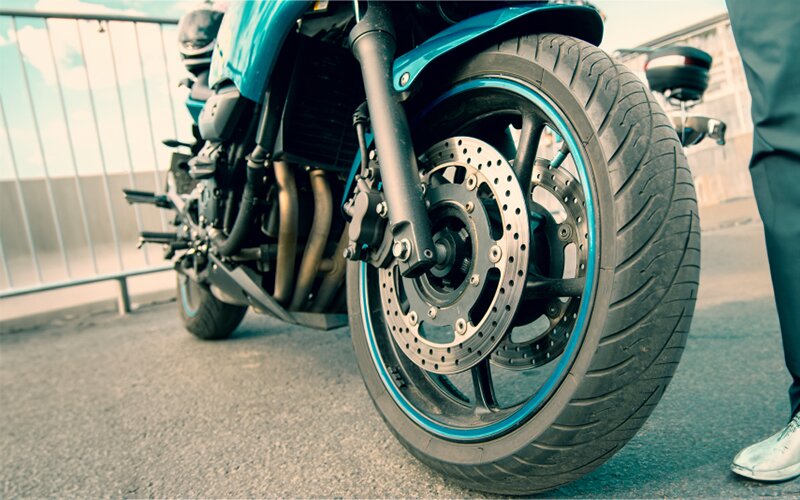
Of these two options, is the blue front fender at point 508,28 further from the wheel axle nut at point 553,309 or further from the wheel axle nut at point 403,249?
the wheel axle nut at point 553,309

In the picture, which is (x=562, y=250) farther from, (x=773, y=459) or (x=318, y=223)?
(x=318, y=223)

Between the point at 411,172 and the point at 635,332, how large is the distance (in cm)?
54

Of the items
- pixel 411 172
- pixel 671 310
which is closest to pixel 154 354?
pixel 411 172

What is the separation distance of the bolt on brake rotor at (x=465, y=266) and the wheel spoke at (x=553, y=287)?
68 mm

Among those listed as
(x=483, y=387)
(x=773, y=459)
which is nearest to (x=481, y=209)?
(x=483, y=387)

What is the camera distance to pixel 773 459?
1.13 m

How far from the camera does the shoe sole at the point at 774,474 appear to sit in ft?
3.64

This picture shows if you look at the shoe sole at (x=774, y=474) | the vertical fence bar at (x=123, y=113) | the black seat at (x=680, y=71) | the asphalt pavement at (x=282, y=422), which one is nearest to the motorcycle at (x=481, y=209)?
the asphalt pavement at (x=282, y=422)

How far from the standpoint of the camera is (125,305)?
445 centimetres

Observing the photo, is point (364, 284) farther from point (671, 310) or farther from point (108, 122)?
point (108, 122)

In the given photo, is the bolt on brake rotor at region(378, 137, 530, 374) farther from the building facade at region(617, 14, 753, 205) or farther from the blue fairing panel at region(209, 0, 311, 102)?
the building facade at region(617, 14, 753, 205)

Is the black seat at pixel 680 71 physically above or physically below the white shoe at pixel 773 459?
above

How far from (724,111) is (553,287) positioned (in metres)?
6.33

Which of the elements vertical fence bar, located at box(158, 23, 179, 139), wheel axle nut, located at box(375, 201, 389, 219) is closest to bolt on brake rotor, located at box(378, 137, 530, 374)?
wheel axle nut, located at box(375, 201, 389, 219)
